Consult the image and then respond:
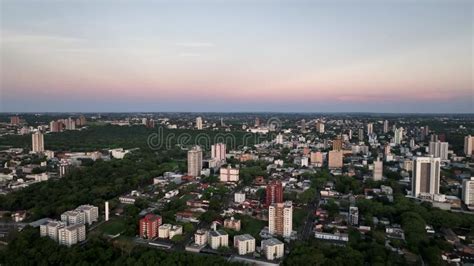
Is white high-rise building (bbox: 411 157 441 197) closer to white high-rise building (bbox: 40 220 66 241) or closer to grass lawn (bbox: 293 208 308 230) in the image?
grass lawn (bbox: 293 208 308 230)

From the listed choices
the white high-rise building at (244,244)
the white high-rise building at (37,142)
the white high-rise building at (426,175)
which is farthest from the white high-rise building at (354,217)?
the white high-rise building at (37,142)

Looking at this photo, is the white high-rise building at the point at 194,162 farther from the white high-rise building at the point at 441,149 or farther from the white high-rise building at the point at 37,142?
the white high-rise building at the point at 441,149

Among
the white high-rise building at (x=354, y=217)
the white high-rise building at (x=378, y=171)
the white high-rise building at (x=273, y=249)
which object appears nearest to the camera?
the white high-rise building at (x=273, y=249)

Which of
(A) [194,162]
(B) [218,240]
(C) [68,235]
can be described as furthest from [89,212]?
(A) [194,162]

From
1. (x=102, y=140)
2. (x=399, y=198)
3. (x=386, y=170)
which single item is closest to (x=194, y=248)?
(x=399, y=198)

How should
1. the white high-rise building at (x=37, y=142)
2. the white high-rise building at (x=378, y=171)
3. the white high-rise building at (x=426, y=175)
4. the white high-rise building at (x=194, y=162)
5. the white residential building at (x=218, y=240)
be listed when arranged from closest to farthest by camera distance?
1. the white residential building at (x=218, y=240)
2. the white high-rise building at (x=426, y=175)
3. the white high-rise building at (x=378, y=171)
4. the white high-rise building at (x=194, y=162)
5. the white high-rise building at (x=37, y=142)

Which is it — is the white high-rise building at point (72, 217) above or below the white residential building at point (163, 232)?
above

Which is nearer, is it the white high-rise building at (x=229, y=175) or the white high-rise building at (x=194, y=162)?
the white high-rise building at (x=229, y=175)

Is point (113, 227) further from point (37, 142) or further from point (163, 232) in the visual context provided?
point (37, 142)
